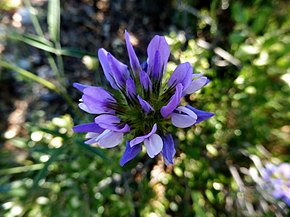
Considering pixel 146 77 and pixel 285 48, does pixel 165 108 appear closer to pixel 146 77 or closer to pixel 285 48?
pixel 146 77

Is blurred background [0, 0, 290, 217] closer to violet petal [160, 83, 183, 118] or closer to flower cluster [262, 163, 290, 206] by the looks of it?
flower cluster [262, 163, 290, 206]

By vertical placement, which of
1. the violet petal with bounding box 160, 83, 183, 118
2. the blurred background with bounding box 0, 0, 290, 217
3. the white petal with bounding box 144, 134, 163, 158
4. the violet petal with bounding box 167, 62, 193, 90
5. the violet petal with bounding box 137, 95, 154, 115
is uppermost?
the violet petal with bounding box 167, 62, 193, 90

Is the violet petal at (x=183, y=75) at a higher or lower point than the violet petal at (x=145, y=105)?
higher

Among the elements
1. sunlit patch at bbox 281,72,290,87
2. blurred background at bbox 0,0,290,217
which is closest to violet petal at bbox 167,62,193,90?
blurred background at bbox 0,0,290,217

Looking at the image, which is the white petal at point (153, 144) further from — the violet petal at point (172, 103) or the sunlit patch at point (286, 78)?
the sunlit patch at point (286, 78)

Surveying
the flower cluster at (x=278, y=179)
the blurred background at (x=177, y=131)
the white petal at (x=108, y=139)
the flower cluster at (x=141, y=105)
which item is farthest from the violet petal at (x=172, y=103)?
the flower cluster at (x=278, y=179)

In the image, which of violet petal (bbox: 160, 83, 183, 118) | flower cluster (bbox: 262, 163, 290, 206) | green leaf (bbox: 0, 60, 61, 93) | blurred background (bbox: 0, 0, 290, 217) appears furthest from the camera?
blurred background (bbox: 0, 0, 290, 217)

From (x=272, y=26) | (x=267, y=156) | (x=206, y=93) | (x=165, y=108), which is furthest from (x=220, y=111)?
(x=165, y=108)
